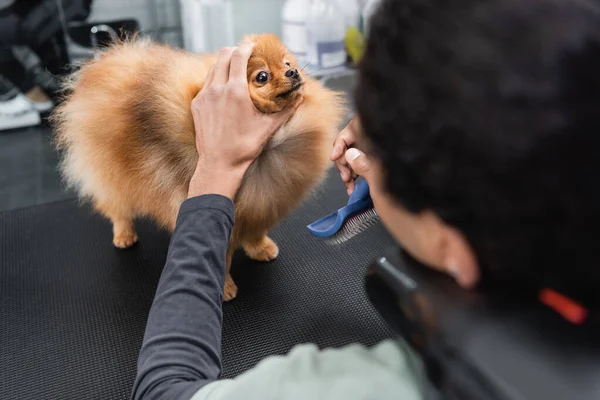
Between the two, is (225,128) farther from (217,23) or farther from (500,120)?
(217,23)

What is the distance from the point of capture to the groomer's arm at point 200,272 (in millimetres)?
504

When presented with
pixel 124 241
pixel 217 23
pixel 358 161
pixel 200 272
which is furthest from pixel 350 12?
pixel 200 272

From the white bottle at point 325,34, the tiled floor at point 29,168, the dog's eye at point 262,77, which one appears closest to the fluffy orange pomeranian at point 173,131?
the dog's eye at point 262,77

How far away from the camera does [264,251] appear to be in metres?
1.17

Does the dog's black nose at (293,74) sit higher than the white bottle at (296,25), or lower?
higher

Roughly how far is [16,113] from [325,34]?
1356 millimetres

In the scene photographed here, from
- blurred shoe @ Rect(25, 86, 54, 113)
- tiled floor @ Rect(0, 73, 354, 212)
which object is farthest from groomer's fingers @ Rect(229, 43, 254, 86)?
blurred shoe @ Rect(25, 86, 54, 113)

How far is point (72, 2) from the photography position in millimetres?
2053

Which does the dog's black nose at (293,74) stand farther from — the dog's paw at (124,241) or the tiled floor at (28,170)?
the tiled floor at (28,170)

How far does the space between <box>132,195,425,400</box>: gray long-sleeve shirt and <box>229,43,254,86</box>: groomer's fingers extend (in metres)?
0.22

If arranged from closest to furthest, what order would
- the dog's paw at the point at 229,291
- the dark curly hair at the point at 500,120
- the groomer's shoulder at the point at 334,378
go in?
1. the dark curly hair at the point at 500,120
2. the groomer's shoulder at the point at 334,378
3. the dog's paw at the point at 229,291

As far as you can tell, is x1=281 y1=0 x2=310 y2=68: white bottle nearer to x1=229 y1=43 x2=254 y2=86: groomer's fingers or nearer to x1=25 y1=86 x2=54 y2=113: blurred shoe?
x1=25 y1=86 x2=54 y2=113: blurred shoe

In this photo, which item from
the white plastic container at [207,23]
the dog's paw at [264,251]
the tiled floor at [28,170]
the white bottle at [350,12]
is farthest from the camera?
the white bottle at [350,12]

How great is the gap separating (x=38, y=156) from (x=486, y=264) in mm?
1977
